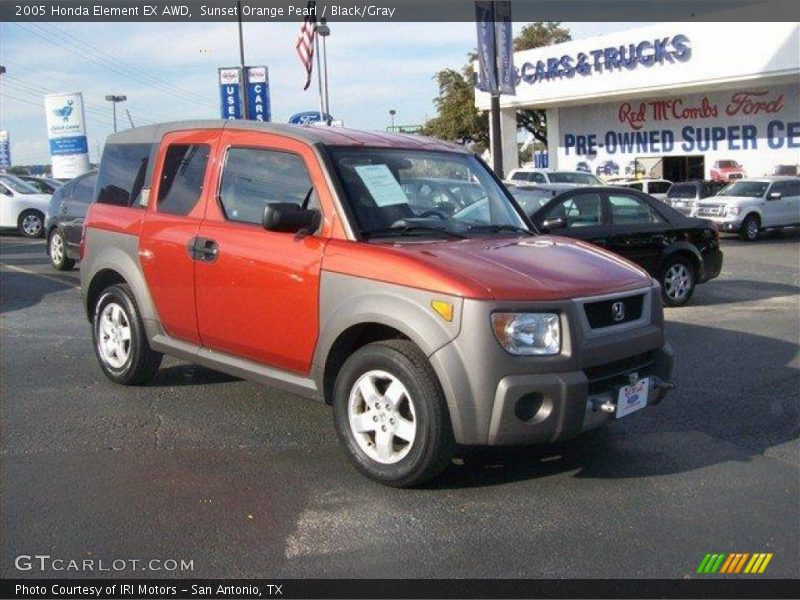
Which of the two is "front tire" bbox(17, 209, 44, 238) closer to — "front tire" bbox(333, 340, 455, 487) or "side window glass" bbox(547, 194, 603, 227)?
"side window glass" bbox(547, 194, 603, 227)

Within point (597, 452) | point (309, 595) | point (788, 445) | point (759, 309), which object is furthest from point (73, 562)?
point (759, 309)

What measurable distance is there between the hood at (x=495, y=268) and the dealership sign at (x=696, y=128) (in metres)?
30.1

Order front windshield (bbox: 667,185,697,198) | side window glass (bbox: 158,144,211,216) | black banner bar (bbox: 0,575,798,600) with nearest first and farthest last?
1. black banner bar (bbox: 0,575,798,600)
2. side window glass (bbox: 158,144,211,216)
3. front windshield (bbox: 667,185,697,198)

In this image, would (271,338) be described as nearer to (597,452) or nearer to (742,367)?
(597,452)

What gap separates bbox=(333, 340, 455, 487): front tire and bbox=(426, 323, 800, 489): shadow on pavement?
28 cm

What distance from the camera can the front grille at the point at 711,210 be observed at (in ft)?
71.8

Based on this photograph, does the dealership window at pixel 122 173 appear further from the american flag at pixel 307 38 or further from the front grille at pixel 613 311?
the american flag at pixel 307 38

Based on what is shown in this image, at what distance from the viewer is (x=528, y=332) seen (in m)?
4.22

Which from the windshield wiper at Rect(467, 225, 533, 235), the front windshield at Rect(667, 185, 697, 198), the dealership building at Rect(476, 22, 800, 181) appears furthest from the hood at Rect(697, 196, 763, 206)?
the windshield wiper at Rect(467, 225, 533, 235)

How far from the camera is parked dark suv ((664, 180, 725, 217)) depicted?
934 inches

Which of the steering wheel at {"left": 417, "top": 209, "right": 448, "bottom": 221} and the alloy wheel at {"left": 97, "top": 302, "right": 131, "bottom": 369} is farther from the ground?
the steering wheel at {"left": 417, "top": 209, "right": 448, "bottom": 221}

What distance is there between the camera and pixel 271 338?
507 cm

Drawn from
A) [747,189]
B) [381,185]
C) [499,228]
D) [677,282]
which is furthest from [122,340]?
[747,189]

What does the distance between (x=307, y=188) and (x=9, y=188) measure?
732 inches
